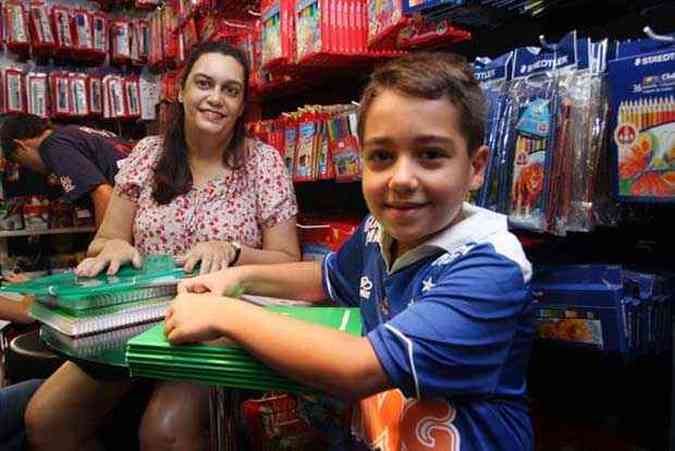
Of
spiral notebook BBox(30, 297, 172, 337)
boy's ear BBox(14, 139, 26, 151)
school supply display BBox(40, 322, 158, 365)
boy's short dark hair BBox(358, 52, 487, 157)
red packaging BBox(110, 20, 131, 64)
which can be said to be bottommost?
school supply display BBox(40, 322, 158, 365)

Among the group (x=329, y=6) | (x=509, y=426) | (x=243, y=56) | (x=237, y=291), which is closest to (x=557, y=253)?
(x=509, y=426)

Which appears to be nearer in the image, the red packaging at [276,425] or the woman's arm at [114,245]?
the woman's arm at [114,245]

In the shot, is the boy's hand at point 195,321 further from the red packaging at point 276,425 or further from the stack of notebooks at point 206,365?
the red packaging at point 276,425

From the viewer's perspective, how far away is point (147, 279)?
1.17m

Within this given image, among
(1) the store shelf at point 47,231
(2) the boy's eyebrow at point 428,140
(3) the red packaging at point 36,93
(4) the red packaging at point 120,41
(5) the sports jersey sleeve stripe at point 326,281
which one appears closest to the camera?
(2) the boy's eyebrow at point 428,140

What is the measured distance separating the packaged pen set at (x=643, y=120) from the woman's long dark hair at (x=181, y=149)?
1218 mm

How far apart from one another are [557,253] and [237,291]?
757 millimetres

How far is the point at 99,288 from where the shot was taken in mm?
1066

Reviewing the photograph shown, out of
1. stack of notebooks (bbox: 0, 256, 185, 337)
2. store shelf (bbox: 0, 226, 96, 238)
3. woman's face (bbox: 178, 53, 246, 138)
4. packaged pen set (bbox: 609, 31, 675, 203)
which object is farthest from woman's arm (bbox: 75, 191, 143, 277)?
store shelf (bbox: 0, 226, 96, 238)

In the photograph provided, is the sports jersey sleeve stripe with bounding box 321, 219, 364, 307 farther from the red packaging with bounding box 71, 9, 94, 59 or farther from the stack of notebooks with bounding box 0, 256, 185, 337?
the red packaging with bounding box 71, 9, 94, 59

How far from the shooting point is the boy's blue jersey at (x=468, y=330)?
2.19ft

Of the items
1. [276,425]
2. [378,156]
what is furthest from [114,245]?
[378,156]

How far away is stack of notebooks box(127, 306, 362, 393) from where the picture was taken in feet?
2.31

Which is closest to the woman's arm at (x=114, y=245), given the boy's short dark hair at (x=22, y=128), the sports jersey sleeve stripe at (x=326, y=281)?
the sports jersey sleeve stripe at (x=326, y=281)
